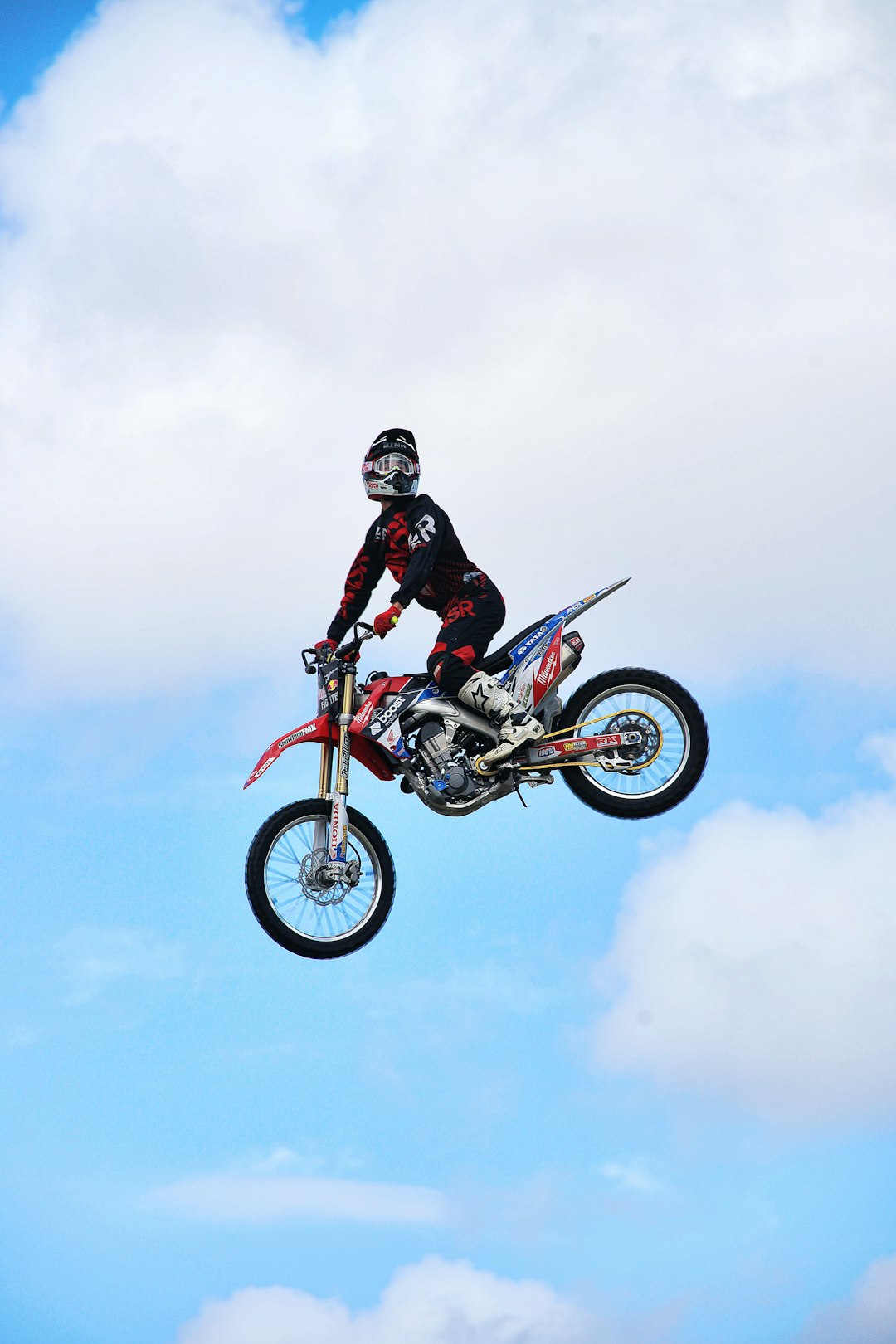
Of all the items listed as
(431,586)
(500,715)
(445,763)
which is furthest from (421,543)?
(445,763)

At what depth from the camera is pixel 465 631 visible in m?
15.7

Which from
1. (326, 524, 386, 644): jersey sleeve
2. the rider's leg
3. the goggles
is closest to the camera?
the rider's leg

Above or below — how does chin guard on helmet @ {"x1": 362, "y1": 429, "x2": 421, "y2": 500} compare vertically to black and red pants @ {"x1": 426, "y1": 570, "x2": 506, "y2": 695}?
above

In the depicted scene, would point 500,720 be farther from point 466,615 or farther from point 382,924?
point 382,924

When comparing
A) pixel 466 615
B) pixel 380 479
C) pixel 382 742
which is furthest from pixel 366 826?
pixel 380 479

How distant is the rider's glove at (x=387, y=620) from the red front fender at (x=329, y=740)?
95 cm

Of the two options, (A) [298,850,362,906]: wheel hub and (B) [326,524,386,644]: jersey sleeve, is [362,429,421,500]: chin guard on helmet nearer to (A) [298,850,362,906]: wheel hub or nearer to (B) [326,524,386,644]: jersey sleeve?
(B) [326,524,386,644]: jersey sleeve

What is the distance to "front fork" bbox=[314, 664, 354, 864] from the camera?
1480 centimetres

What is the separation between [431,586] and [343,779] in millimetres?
2310

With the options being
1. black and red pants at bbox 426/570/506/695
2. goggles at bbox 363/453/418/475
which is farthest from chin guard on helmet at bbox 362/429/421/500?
black and red pants at bbox 426/570/506/695

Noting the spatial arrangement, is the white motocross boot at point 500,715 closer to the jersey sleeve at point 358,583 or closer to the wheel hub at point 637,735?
the wheel hub at point 637,735

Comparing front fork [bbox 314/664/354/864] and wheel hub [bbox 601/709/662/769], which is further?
wheel hub [bbox 601/709/662/769]

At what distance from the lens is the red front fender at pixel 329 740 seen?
1509 cm

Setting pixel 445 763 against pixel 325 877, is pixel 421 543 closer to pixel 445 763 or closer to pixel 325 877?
pixel 445 763
